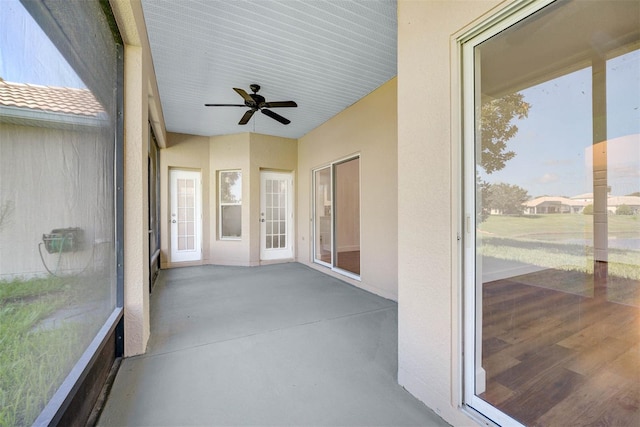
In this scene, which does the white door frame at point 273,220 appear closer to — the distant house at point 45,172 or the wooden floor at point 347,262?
the wooden floor at point 347,262

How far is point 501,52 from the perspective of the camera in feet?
5.04

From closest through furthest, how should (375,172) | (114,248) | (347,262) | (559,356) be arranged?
1. (559,356)
2. (114,248)
3. (375,172)
4. (347,262)

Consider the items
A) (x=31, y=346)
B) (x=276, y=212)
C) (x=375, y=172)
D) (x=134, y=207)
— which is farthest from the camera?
(x=276, y=212)

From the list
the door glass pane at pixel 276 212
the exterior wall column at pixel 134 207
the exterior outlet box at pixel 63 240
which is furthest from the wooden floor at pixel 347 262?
the exterior outlet box at pixel 63 240

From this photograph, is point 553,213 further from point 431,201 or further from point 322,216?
point 322,216

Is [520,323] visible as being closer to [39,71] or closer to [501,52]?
[501,52]

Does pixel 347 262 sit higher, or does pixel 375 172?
pixel 375 172


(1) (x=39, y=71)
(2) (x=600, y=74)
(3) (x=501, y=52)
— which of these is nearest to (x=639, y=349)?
(2) (x=600, y=74)

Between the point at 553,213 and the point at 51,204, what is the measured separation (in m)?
2.72

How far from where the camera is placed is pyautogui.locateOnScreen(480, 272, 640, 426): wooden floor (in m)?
1.42

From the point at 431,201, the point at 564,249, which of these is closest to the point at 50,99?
the point at 431,201

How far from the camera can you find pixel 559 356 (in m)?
1.83

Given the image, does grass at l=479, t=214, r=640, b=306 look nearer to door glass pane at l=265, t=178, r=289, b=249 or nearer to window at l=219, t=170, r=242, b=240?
door glass pane at l=265, t=178, r=289, b=249

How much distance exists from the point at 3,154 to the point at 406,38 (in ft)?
6.40
